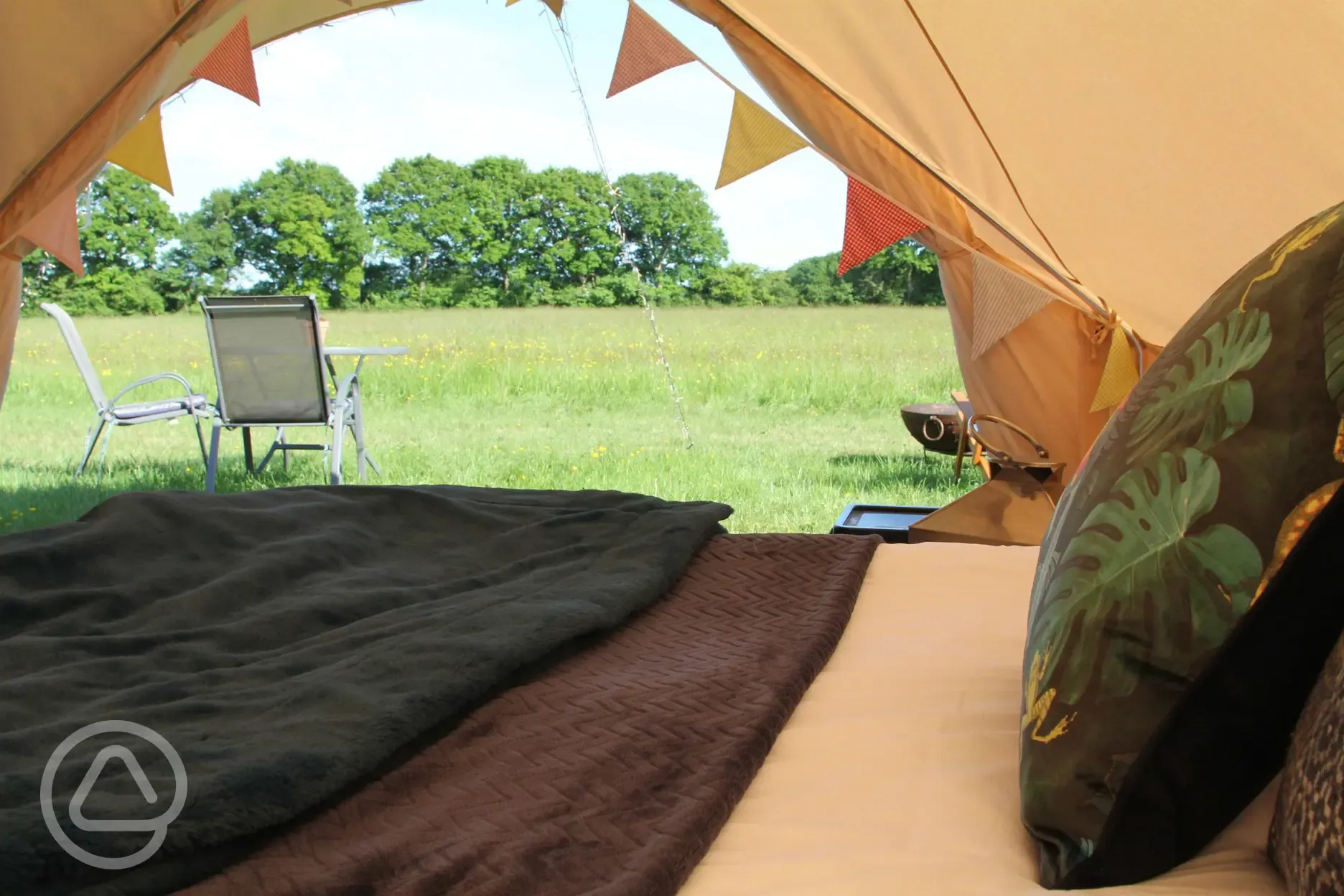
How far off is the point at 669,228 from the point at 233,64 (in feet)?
13.1

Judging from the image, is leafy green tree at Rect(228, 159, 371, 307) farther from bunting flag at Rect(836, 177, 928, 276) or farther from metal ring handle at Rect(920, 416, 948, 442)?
bunting flag at Rect(836, 177, 928, 276)

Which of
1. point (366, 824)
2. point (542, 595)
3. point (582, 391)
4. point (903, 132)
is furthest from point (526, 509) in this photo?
point (582, 391)

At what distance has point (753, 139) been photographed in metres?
2.91

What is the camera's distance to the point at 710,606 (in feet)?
4.60

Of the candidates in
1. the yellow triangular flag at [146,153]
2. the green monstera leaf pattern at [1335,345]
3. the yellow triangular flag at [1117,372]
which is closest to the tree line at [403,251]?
the yellow triangular flag at [146,153]

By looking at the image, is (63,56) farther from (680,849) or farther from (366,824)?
(680,849)

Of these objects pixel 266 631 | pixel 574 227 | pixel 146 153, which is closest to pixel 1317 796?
pixel 266 631

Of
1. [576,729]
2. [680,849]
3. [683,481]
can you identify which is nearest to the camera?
[680,849]

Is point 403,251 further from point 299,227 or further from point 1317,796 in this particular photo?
point 1317,796

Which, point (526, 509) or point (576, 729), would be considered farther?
point (526, 509)

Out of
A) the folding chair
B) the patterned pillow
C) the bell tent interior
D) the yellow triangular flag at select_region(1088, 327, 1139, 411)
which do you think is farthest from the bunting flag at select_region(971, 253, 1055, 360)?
the folding chair

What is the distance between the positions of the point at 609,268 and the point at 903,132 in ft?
16.1

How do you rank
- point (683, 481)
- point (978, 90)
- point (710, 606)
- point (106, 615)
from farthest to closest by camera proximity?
point (683, 481) → point (978, 90) → point (710, 606) → point (106, 615)

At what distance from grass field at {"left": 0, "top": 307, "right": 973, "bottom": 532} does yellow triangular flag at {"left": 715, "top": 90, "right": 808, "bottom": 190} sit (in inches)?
57.2
